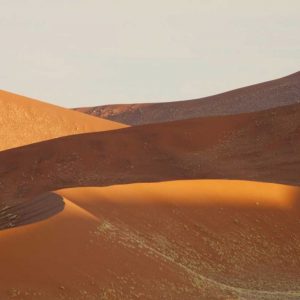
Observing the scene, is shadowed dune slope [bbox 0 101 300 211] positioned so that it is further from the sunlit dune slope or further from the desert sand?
the sunlit dune slope

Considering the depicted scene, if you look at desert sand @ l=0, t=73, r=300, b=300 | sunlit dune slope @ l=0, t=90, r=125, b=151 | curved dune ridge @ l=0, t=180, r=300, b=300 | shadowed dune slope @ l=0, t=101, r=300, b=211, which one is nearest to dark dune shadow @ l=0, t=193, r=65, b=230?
desert sand @ l=0, t=73, r=300, b=300

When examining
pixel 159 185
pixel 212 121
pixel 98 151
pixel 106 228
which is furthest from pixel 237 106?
pixel 106 228

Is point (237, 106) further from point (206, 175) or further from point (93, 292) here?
point (93, 292)

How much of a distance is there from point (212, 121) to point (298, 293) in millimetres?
25604

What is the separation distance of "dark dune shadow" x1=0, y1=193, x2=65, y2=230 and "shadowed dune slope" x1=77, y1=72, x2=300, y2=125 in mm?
65094

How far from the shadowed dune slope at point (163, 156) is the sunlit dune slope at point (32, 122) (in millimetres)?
17087

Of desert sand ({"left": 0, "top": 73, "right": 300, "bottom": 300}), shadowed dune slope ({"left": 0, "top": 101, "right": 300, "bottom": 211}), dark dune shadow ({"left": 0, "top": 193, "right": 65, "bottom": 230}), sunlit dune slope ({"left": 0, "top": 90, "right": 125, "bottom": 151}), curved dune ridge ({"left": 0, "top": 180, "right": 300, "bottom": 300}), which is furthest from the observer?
sunlit dune slope ({"left": 0, "top": 90, "right": 125, "bottom": 151})

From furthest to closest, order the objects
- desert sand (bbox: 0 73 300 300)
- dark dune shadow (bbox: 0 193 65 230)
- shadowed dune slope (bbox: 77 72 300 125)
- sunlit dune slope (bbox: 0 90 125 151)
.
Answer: shadowed dune slope (bbox: 77 72 300 125) < sunlit dune slope (bbox: 0 90 125 151) < dark dune shadow (bbox: 0 193 65 230) < desert sand (bbox: 0 73 300 300)

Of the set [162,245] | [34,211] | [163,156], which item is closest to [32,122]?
[163,156]

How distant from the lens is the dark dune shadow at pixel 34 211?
16.8 meters

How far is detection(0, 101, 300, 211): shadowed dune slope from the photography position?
114 ft

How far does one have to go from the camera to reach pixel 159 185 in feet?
77.7

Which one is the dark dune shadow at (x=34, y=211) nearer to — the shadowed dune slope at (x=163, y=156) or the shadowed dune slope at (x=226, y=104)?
the shadowed dune slope at (x=163, y=156)

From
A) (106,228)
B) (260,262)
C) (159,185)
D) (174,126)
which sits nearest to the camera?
(106,228)
